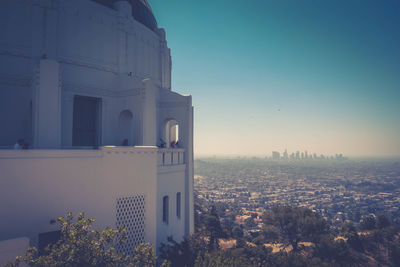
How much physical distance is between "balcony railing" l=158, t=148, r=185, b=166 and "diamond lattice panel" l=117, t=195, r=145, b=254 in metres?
2.44

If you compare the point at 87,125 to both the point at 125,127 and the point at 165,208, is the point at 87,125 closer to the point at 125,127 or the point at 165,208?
the point at 125,127

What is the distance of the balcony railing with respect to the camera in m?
11.7

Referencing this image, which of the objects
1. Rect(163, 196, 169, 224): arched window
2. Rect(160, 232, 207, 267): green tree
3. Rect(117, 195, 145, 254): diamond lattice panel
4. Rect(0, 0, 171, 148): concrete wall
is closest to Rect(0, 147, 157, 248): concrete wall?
Rect(117, 195, 145, 254): diamond lattice panel

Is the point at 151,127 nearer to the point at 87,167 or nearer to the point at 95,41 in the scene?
the point at 87,167

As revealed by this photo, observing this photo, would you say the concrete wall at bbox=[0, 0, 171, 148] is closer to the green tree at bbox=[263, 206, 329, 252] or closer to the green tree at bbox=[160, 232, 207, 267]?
the green tree at bbox=[160, 232, 207, 267]

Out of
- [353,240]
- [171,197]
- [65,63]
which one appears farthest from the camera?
[353,240]

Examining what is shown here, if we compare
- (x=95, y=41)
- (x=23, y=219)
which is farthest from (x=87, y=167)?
(x=95, y=41)

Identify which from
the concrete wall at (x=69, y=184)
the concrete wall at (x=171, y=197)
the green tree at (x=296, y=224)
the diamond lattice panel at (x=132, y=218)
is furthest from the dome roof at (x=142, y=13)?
the green tree at (x=296, y=224)

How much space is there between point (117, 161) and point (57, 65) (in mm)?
5140

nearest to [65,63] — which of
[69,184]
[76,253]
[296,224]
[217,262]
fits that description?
[69,184]

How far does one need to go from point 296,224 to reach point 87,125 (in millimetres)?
16983

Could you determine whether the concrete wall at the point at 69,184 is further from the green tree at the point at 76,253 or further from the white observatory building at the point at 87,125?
the green tree at the point at 76,253

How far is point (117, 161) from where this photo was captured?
9.06m

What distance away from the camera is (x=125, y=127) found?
13.8 m
